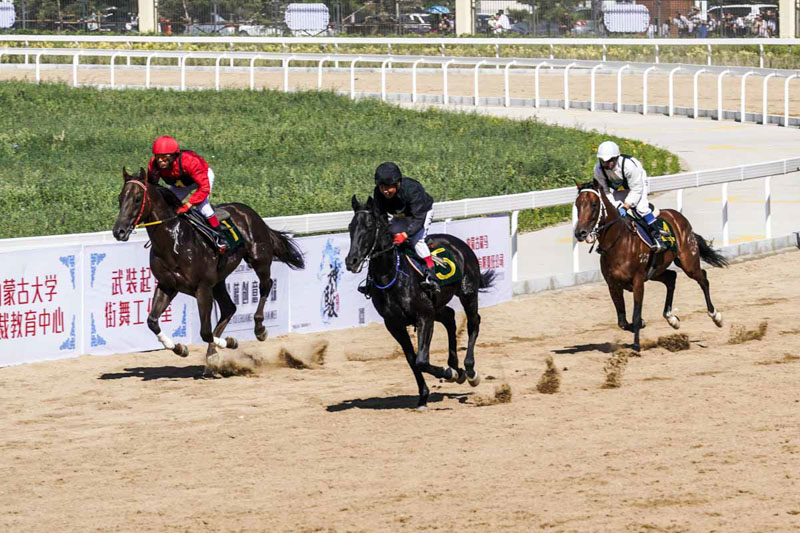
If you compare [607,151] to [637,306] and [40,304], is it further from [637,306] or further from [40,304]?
[40,304]

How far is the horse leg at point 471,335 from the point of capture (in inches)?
469

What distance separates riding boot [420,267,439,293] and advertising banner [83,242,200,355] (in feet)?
12.6

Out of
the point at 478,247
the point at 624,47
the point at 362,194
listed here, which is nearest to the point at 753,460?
the point at 478,247

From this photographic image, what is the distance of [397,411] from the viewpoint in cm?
1130

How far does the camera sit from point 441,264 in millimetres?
11594

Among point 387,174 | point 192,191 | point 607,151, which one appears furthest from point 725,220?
point 387,174

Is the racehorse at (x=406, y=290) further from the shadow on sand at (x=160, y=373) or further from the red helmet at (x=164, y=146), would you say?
the shadow on sand at (x=160, y=373)

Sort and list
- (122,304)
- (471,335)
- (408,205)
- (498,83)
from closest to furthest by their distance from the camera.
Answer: (408,205)
(471,335)
(122,304)
(498,83)

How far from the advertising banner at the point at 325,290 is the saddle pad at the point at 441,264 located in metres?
3.59

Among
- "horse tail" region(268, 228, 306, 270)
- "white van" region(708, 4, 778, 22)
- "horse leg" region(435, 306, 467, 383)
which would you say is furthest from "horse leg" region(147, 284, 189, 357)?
"white van" region(708, 4, 778, 22)

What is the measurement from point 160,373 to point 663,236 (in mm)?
5341

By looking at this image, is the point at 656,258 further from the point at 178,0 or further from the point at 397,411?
the point at 178,0

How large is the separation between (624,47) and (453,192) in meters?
26.4

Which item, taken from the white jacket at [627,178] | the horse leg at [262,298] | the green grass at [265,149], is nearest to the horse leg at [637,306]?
the white jacket at [627,178]
